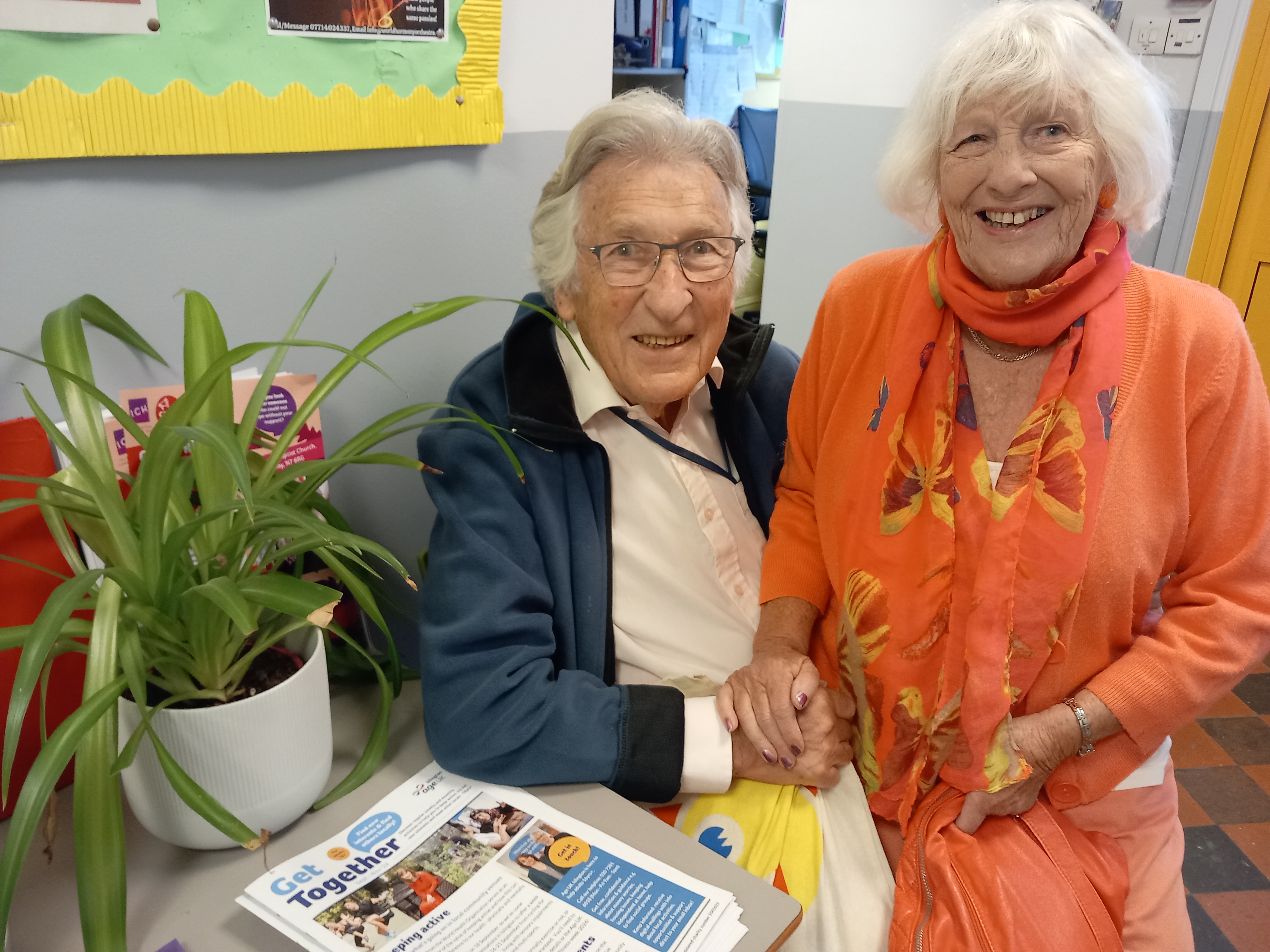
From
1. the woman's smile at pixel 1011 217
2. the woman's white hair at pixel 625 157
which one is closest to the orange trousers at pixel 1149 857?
the woman's smile at pixel 1011 217

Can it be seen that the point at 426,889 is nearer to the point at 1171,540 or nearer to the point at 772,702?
the point at 772,702

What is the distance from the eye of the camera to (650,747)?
3.69ft

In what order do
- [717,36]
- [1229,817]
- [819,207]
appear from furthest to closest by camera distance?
[717,36] → [819,207] → [1229,817]

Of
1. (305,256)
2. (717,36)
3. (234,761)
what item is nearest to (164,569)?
(234,761)

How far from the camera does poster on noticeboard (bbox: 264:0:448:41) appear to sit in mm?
1165

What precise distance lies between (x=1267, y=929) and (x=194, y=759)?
7.26ft

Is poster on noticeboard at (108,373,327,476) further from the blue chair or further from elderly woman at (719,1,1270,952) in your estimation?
the blue chair

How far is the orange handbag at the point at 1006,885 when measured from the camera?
109 cm

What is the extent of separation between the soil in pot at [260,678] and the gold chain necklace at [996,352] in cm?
99

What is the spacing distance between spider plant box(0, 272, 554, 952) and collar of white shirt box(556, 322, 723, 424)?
272 mm

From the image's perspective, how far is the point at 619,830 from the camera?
3.27ft

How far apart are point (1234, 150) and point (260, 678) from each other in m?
3.62

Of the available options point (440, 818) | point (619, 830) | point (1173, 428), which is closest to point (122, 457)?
point (440, 818)

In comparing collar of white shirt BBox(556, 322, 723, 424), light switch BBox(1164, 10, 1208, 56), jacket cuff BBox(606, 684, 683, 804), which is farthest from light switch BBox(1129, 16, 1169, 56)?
jacket cuff BBox(606, 684, 683, 804)
